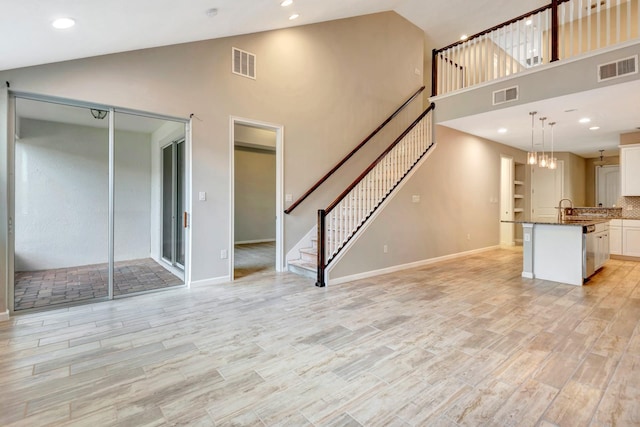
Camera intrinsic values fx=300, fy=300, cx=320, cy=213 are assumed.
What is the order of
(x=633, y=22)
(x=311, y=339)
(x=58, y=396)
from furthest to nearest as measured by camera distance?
(x=633, y=22)
(x=311, y=339)
(x=58, y=396)

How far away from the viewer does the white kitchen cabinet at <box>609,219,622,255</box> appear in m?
6.73

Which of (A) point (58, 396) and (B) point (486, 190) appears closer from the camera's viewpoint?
(A) point (58, 396)

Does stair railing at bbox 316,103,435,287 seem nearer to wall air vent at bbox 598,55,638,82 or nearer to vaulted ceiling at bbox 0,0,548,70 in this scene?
vaulted ceiling at bbox 0,0,548,70

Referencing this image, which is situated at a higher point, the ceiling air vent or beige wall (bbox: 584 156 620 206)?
the ceiling air vent

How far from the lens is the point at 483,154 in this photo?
7691 millimetres

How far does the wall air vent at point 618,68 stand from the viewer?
4043 millimetres

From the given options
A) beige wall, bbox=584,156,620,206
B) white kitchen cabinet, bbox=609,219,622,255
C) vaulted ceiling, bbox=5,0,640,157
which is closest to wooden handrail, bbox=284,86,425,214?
vaulted ceiling, bbox=5,0,640,157

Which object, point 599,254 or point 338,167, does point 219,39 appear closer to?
point 338,167

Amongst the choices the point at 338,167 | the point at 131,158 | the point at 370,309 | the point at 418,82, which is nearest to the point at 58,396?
the point at 370,309

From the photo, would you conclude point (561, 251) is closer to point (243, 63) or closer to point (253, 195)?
point (243, 63)

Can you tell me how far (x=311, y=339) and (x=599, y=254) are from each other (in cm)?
591

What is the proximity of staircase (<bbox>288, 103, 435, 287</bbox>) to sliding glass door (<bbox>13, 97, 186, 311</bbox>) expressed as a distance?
2077 millimetres

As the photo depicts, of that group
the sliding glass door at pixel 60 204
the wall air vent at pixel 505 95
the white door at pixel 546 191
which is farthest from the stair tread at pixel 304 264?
the white door at pixel 546 191

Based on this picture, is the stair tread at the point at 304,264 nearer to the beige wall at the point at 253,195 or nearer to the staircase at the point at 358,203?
the staircase at the point at 358,203
